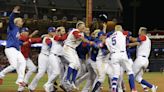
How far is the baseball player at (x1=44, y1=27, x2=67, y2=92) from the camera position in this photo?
578 inches

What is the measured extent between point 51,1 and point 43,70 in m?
18.1

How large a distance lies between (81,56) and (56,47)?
36.5 inches

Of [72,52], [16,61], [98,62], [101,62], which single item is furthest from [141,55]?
[16,61]

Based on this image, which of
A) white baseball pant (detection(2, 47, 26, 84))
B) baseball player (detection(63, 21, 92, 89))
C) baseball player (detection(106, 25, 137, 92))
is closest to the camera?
baseball player (detection(106, 25, 137, 92))

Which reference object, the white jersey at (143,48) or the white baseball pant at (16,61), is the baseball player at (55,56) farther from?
the white jersey at (143,48)

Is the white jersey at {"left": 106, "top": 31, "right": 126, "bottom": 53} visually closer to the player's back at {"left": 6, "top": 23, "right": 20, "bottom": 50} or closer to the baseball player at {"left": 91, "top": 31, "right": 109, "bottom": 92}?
the baseball player at {"left": 91, "top": 31, "right": 109, "bottom": 92}

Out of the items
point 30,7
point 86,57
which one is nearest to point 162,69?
point 30,7

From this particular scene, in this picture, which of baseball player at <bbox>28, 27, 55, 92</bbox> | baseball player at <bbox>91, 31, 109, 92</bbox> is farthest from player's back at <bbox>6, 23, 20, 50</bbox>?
baseball player at <bbox>91, 31, 109, 92</bbox>

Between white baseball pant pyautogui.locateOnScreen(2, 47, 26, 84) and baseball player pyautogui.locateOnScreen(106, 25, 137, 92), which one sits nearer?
baseball player pyautogui.locateOnScreen(106, 25, 137, 92)

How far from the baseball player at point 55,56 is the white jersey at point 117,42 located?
76.9 inches

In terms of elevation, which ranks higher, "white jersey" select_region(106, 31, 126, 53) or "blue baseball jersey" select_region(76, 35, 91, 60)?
"white jersey" select_region(106, 31, 126, 53)

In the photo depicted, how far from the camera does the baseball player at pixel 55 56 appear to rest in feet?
48.1

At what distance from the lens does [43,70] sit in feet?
49.8

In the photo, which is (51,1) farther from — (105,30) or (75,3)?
(105,30)
